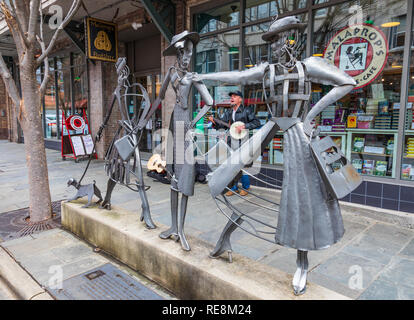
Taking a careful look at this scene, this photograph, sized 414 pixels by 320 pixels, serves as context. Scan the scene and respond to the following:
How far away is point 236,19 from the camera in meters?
7.23

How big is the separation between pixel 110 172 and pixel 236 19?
4.93 metres

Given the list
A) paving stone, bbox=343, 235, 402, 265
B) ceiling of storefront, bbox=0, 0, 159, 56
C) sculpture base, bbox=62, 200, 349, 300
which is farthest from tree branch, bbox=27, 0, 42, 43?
paving stone, bbox=343, 235, 402, 265

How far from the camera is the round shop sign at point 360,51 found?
5363 mm

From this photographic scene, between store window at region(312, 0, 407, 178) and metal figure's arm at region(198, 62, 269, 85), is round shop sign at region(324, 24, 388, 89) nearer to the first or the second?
store window at region(312, 0, 407, 178)

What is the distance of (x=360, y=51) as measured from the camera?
559 cm

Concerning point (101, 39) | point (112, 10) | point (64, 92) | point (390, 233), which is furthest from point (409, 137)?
→ point (64, 92)

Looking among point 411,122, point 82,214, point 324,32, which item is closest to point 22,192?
point 82,214

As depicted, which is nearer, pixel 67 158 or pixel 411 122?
pixel 411 122

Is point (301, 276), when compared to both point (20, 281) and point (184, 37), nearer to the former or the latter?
point (184, 37)

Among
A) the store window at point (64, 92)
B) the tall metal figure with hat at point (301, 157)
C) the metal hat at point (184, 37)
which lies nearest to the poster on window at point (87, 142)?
the store window at point (64, 92)

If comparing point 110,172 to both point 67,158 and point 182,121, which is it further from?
point 67,158

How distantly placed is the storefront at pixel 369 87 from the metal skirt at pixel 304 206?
11.4 ft

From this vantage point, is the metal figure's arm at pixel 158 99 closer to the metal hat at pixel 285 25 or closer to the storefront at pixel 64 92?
the metal hat at pixel 285 25

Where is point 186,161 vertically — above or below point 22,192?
above
